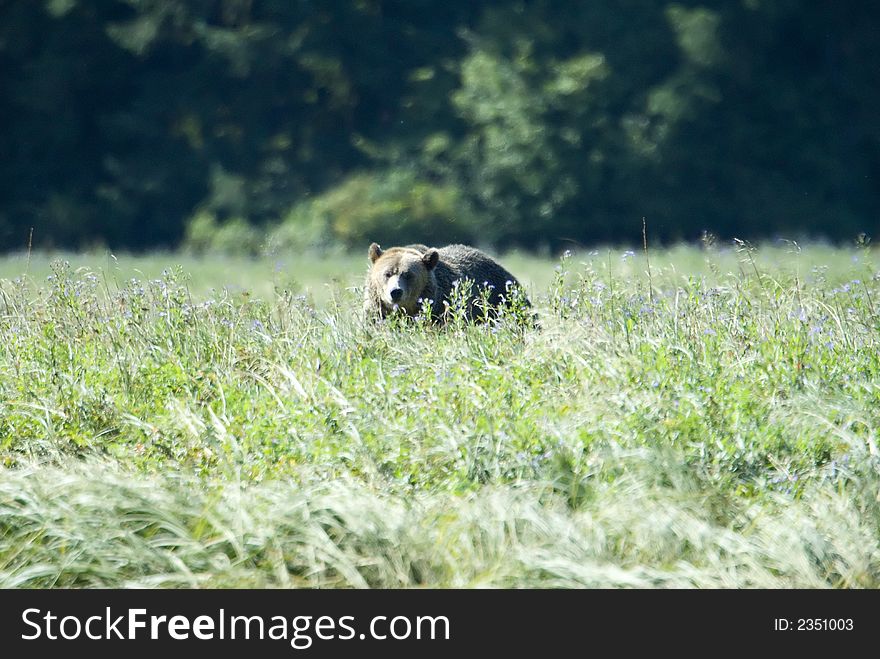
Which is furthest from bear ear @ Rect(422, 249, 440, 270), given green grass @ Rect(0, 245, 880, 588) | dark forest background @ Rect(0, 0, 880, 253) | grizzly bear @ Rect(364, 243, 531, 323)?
dark forest background @ Rect(0, 0, 880, 253)

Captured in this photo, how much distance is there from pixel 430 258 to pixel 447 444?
3918 millimetres

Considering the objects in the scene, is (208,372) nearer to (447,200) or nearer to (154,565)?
(154,565)

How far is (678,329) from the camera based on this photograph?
7.19 m

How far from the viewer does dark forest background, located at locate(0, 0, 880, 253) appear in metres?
29.4

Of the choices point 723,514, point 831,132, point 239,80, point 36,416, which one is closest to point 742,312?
point 723,514

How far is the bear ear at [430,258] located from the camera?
9453 millimetres

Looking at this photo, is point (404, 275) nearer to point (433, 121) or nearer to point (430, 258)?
point (430, 258)

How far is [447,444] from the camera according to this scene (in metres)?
5.78

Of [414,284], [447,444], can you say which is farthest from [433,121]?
[447,444]

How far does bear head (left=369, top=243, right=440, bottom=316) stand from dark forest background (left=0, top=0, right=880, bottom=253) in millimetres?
18598

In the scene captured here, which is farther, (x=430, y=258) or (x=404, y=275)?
(x=430, y=258)

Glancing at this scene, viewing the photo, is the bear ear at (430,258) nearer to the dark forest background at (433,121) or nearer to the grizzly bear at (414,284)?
the grizzly bear at (414,284)

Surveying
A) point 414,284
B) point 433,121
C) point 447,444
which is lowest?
point 447,444

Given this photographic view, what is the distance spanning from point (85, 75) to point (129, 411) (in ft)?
94.7
